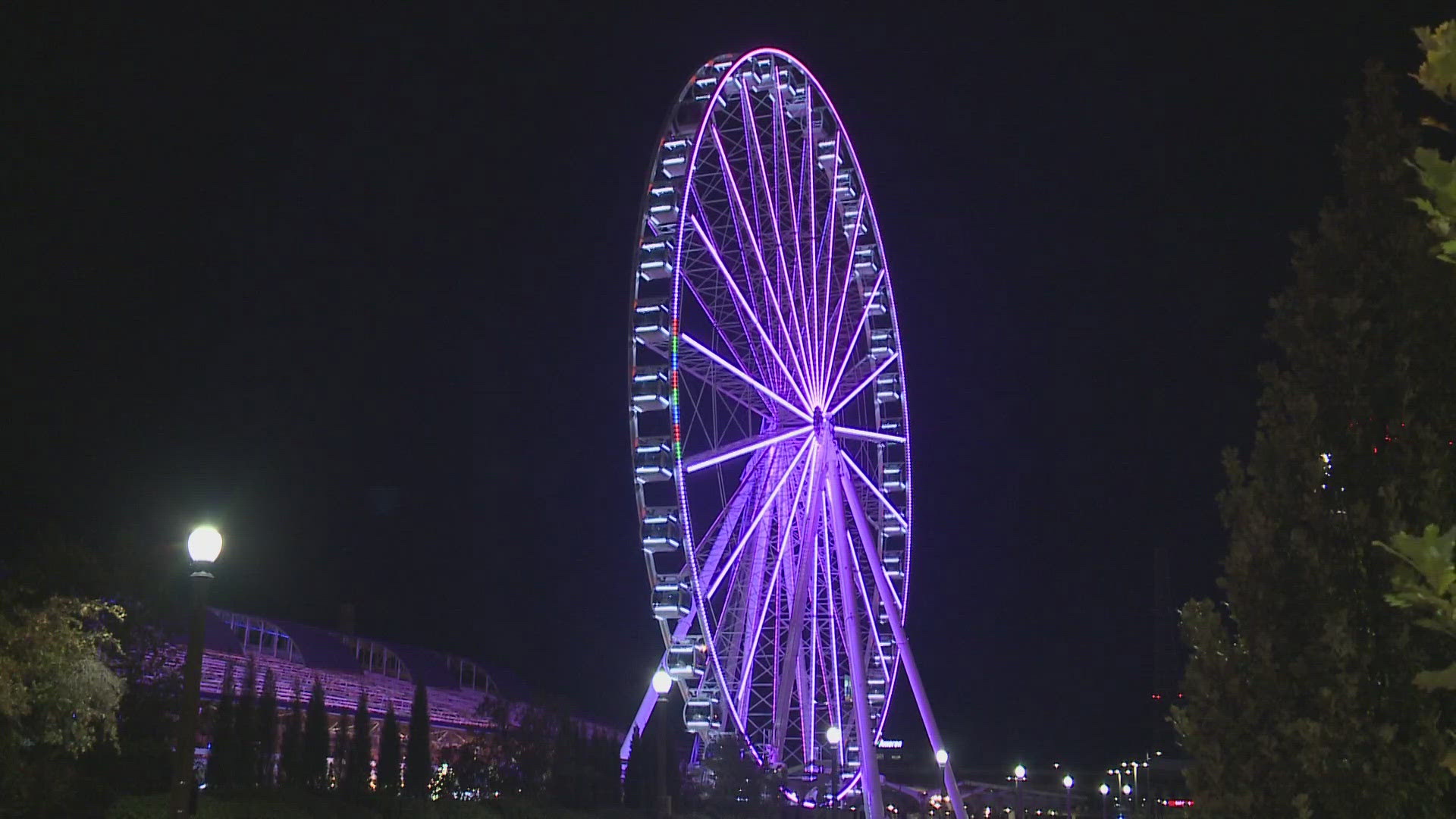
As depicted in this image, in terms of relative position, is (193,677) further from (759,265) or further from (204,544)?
(759,265)

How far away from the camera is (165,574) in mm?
24438

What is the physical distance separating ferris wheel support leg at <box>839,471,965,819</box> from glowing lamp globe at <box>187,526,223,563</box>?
25557mm

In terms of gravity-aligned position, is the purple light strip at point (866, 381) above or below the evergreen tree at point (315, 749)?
above

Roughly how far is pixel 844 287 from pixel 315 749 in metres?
19.9

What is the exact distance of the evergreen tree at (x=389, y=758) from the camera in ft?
94.1

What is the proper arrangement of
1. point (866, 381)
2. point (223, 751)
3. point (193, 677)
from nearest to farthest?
point (193, 677) < point (223, 751) < point (866, 381)

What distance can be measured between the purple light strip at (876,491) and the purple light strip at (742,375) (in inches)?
100.0

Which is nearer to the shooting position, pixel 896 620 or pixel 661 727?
pixel 661 727

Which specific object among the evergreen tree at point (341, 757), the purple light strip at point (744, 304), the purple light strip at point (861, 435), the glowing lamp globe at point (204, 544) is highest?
the purple light strip at point (744, 304)

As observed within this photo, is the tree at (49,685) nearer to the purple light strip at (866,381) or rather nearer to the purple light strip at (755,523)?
the purple light strip at (755,523)

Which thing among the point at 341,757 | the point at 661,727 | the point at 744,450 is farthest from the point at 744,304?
the point at 341,757

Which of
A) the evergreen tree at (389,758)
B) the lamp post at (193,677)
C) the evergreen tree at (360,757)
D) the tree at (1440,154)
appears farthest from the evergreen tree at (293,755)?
the tree at (1440,154)

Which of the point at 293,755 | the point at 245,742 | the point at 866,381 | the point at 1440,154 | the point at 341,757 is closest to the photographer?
the point at 1440,154

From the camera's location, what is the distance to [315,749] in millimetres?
26953
